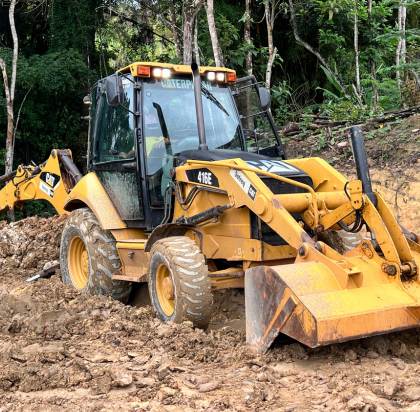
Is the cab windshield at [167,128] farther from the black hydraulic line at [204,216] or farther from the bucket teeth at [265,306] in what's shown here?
the bucket teeth at [265,306]

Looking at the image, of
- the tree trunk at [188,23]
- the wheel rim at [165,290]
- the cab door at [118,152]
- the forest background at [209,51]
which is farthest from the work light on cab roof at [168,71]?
the forest background at [209,51]

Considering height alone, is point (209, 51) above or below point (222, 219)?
above

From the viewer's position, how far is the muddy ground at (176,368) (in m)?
3.41

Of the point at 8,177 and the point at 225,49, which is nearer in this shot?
the point at 8,177

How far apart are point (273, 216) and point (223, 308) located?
176cm

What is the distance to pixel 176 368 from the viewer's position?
13.1 feet

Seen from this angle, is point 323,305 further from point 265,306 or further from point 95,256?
point 95,256

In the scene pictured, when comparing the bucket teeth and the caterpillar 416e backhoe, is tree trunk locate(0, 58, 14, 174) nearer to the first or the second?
the caterpillar 416e backhoe

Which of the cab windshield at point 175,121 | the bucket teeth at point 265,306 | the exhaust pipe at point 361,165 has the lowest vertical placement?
the bucket teeth at point 265,306

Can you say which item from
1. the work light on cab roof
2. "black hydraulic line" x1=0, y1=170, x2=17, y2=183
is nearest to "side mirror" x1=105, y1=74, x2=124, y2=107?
the work light on cab roof

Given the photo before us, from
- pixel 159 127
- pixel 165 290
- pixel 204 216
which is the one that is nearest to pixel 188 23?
pixel 159 127

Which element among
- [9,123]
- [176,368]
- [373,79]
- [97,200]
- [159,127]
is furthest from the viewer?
[9,123]

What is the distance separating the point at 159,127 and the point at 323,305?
2.83 metres

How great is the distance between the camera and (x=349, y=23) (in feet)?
46.3
